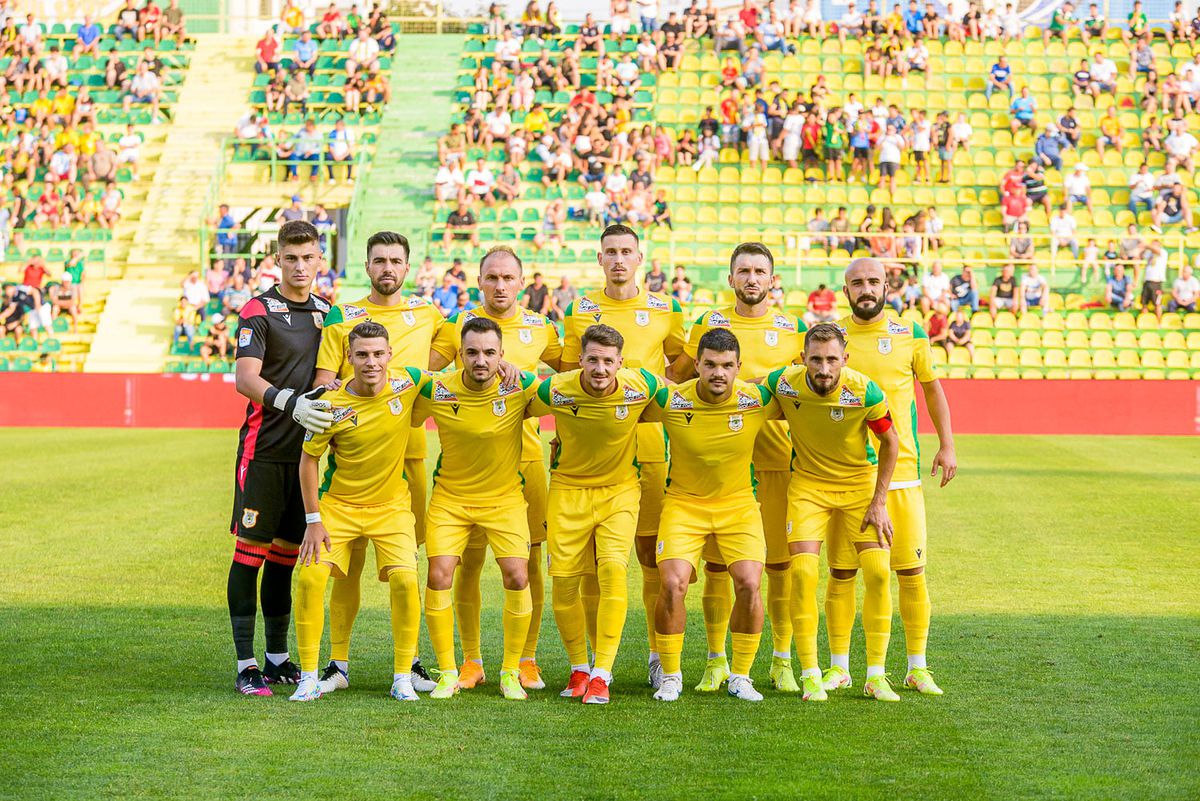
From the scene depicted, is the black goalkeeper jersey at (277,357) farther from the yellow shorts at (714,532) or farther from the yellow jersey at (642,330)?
the yellow shorts at (714,532)

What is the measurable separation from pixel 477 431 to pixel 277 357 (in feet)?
3.58

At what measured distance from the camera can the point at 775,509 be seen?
308 inches

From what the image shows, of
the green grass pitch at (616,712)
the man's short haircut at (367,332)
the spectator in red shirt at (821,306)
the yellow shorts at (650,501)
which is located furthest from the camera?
the spectator in red shirt at (821,306)

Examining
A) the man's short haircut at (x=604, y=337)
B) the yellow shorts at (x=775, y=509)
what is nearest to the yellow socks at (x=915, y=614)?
the yellow shorts at (x=775, y=509)

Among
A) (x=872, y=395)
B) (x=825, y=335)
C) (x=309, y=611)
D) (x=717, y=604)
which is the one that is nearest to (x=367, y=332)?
(x=309, y=611)

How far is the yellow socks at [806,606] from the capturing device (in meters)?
7.36

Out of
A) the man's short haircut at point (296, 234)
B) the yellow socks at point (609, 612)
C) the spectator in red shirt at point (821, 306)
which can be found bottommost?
the spectator in red shirt at point (821, 306)

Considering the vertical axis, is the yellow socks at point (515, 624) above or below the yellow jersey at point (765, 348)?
below

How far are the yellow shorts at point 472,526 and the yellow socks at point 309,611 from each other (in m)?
0.54

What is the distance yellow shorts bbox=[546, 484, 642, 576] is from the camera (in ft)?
24.5

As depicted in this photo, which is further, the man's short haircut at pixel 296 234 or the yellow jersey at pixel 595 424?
the man's short haircut at pixel 296 234

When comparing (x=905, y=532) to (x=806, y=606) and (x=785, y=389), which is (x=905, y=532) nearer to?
(x=806, y=606)

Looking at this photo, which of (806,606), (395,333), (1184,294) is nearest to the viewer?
(806,606)

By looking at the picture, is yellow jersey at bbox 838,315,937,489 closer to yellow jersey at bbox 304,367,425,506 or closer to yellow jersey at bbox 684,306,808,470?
yellow jersey at bbox 684,306,808,470
